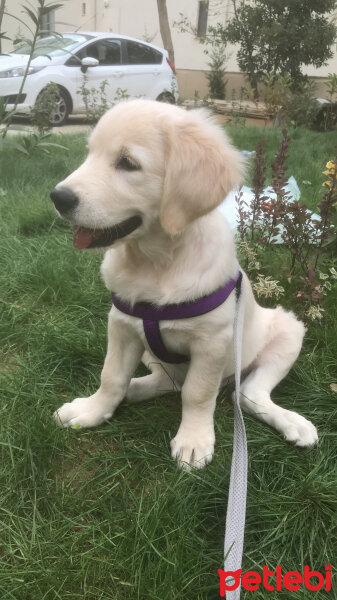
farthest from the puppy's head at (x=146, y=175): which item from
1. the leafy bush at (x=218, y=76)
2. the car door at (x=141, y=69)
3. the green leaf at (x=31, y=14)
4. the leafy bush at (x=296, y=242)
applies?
the leafy bush at (x=218, y=76)

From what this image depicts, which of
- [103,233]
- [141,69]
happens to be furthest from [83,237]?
[141,69]

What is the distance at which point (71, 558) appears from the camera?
1.40m

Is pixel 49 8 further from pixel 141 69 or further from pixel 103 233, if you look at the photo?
pixel 141 69

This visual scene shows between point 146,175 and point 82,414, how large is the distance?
0.95m

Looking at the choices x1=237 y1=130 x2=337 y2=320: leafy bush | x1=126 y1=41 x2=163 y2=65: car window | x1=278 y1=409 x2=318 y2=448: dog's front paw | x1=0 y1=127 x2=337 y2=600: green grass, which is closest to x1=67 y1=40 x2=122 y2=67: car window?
x1=126 y1=41 x2=163 y2=65: car window

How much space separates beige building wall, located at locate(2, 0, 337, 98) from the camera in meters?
16.7

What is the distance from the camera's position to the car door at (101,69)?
8.85 m

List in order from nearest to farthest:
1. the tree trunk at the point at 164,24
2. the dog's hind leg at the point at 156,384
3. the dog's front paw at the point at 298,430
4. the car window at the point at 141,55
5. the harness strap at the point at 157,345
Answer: the harness strap at the point at 157,345, the dog's front paw at the point at 298,430, the dog's hind leg at the point at 156,384, the car window at the point at 141,55, the tree trunk at the point at 164,24

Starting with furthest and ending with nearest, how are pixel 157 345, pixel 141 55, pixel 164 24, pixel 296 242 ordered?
pixel 164 24
pixel 141 55
pixel 296 242
pixel 157 345

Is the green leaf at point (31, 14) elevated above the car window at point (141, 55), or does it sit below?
above

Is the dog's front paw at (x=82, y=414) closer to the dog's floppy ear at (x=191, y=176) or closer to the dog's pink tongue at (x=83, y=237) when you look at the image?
the dog's pink tongue at (x=83, y=237)

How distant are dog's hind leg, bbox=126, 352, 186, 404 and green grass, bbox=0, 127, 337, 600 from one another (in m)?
0.05

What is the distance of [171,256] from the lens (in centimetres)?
166

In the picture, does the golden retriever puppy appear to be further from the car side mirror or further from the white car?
the car side mirror
